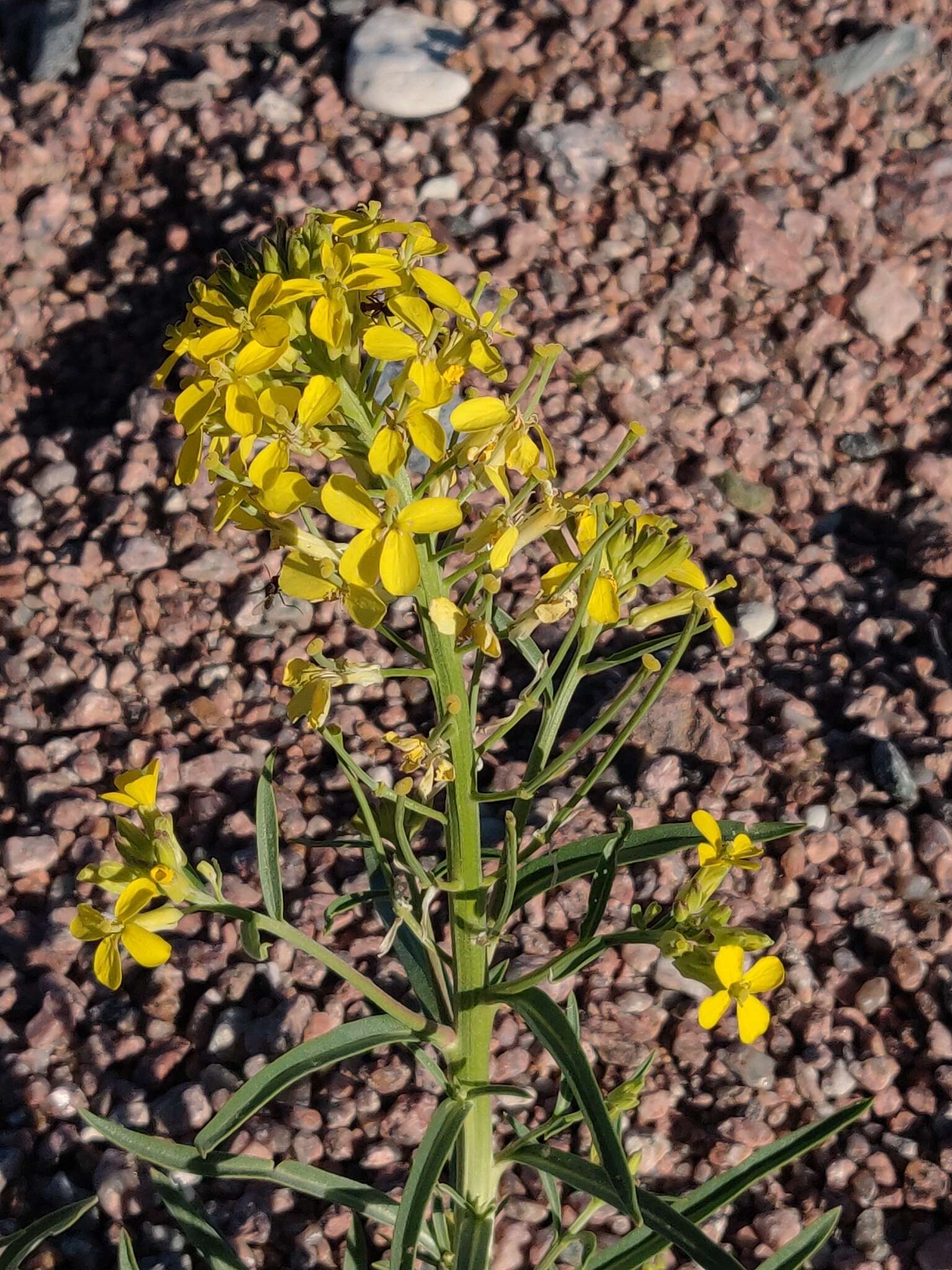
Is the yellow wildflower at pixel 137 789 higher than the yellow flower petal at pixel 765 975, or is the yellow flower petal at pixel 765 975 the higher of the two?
the yellow wildflower at pixel 137 789

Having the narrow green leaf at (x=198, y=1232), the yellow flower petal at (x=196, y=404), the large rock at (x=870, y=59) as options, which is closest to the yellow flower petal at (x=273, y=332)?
the yellow flower petal at (x=196, y=404)

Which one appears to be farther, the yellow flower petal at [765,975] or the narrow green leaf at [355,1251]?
the narrow green leaf at [355,1251]

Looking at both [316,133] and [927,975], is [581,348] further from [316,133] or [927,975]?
[927,975]

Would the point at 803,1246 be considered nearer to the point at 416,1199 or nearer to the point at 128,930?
the point at 416,1199

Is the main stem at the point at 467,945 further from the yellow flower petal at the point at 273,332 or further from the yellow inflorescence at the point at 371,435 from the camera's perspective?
the yellow flower petal at the point at 273,332

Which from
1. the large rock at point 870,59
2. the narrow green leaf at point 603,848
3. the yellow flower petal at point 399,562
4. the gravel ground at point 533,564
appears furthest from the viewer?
the large rock at point 870,59

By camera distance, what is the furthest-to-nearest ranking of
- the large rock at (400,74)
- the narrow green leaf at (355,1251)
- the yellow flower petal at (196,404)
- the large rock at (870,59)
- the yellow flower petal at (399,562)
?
the large rock at (870,59)
the large rock at (400,74)
the narrow green leaf at (355,1251)
the yellow flower petal at (196,404)
the yellow flower petal at (399,562)
